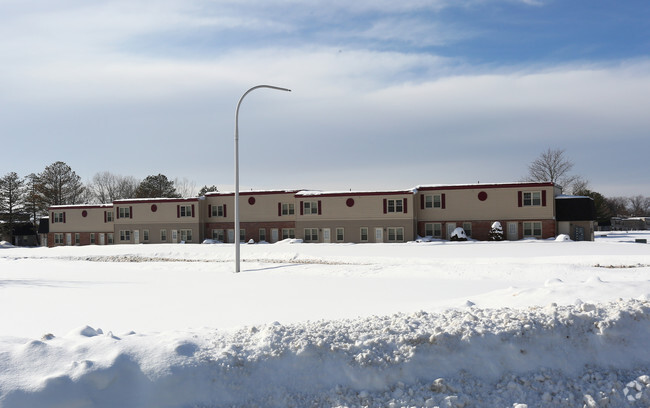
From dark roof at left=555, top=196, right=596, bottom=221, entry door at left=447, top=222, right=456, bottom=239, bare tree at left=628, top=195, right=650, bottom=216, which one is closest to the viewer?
dark roof at left=555, top=196, right=596, bottom=221

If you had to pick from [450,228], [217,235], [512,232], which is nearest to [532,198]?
[512,232]

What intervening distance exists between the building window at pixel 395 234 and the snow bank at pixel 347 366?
3807cm

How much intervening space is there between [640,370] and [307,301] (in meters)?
8.75

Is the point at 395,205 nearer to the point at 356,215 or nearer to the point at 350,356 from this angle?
the point at 356,215

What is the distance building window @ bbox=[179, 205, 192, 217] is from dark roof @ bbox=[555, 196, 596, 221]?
115 feet

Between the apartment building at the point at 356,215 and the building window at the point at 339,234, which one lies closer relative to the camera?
the apartment building at the point at 356,215

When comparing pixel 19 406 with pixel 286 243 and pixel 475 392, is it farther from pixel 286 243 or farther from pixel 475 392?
pixel 286 243

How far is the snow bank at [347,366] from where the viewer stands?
A: 6863 mm

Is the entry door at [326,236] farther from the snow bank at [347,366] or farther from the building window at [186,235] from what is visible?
the snow bank at [347,366]

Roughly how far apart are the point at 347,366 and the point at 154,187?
82.0 meters

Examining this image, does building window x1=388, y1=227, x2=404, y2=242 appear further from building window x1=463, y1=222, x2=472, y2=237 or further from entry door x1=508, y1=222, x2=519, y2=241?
entry door x1=508, y1=222, x2=519, y2=241

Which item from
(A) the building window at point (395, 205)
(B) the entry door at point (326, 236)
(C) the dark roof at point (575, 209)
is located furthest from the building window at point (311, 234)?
(C) the dark roof at point (575, 209)

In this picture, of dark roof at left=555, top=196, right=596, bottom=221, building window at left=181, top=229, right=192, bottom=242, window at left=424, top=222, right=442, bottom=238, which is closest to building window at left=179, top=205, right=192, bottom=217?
building window at left=181, top=229, right=192, bottom=242

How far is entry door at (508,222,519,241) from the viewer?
45531 mm
